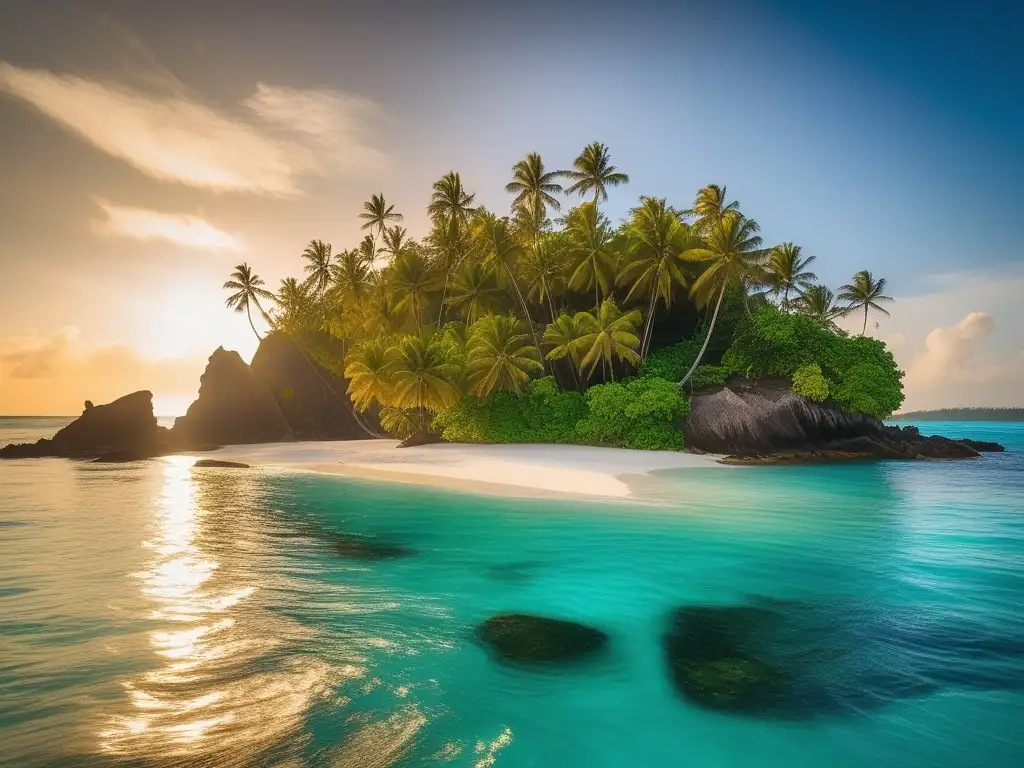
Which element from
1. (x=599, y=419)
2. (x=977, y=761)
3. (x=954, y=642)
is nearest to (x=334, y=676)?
(x=977, y=761)

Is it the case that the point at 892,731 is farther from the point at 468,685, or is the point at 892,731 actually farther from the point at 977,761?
the point at 468,685

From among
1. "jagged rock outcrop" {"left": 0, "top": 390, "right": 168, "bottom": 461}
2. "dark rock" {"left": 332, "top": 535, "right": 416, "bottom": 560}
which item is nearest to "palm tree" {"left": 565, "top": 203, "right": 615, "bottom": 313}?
"dark rock" {"left": 332, "top": 535, "right": 416, "bottom": 560}

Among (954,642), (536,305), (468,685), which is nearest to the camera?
(468,685)

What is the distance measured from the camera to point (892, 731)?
375 centimetres

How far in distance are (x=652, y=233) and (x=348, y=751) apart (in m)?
26.2

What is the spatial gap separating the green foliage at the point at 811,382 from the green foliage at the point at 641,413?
4700 mm

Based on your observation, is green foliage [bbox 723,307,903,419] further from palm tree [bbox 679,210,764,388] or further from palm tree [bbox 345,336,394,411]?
palm tree [bbox 345,336,394,411]

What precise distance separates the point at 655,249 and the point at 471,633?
2408 cm

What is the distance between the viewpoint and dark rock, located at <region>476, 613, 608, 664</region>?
4996 mm

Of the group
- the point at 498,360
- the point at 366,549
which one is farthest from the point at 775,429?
the point at 366,549

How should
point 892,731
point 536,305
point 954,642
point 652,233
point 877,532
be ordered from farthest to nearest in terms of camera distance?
point 536,305, point 652,233, point 877,532, point 954,642, point 892,731

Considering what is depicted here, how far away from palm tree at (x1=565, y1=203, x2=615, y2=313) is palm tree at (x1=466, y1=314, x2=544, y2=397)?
4516mm

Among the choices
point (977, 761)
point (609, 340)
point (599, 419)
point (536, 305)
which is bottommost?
point (977, 761)

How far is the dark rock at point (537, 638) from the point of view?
4996mm
